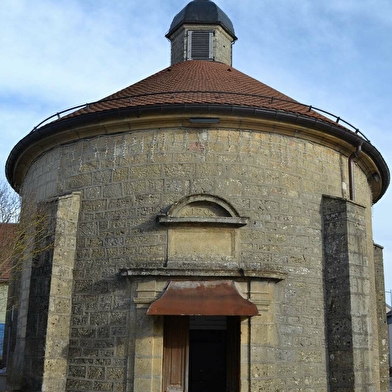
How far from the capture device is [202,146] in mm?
10578

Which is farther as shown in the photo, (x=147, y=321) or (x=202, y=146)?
(x=202, y=146)

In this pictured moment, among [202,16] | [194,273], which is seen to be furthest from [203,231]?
[202,16]

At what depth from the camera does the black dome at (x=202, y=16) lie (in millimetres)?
16953

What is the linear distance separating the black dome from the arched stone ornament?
28.2ft

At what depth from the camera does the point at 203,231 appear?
1015 centimetres

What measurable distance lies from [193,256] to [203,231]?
50 centimetres

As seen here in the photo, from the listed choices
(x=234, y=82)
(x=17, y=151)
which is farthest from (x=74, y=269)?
(x=234, y=82)

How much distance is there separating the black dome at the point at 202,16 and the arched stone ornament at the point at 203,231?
858 cm

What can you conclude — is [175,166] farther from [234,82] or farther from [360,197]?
[360,197]

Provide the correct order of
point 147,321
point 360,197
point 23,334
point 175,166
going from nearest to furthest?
point 147,321 < point 175,166 < point 23,334 < point 360,197

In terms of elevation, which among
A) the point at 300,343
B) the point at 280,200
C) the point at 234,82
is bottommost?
the point at 300,343

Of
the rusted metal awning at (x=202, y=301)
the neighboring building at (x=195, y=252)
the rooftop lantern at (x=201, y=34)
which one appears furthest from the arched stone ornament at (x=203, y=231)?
the rooftop lantern at (x=201, y=34)

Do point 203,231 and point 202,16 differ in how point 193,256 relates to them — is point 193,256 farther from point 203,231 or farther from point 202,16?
point 202,16

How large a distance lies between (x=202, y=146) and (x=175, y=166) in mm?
643
